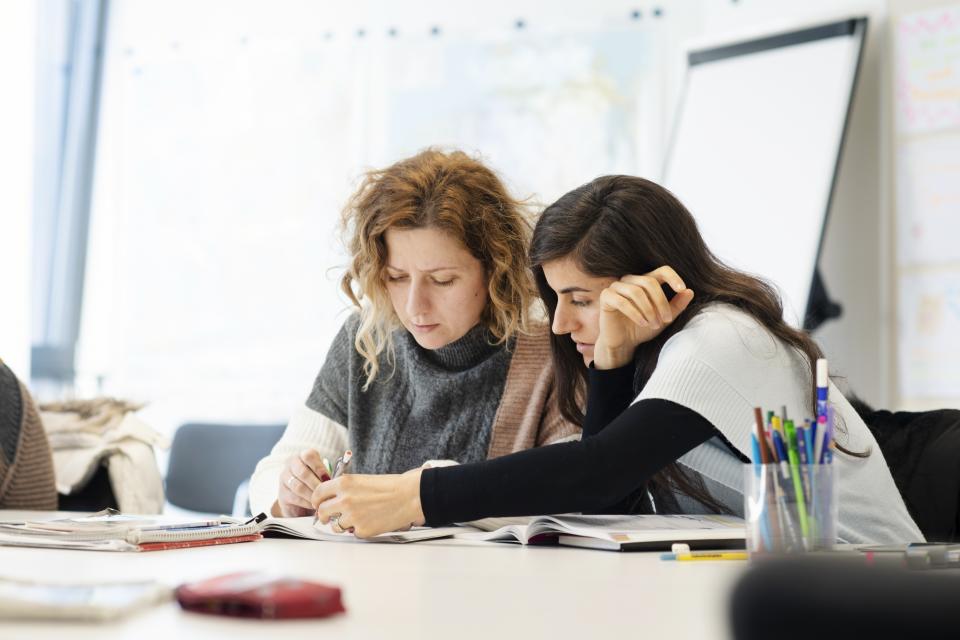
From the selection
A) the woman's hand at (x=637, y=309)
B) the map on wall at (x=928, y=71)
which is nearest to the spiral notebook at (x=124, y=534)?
the woman's hand at (x=637, y=309)

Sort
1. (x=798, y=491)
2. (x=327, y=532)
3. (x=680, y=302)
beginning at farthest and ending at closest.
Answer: (x=680, y=302)
(x=327, y=532)
(x=798, y=491)

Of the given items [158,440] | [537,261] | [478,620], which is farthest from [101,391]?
[478,620]

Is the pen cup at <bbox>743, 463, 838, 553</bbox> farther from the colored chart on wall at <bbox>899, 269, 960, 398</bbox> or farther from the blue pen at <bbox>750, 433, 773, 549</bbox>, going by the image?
the colored chart on wall at <bbox>899, 269, 960, 398</bbox>

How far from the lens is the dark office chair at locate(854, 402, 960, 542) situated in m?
1.36

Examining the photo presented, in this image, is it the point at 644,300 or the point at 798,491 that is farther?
the point at 644,300

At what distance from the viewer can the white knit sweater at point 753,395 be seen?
124 cm

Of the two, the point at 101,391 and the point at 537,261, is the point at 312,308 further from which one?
the point at 537,261

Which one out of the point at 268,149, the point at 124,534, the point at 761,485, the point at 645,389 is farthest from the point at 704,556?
the point at 268,149

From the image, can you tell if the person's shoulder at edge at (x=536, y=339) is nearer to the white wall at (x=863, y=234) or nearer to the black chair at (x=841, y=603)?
the black chair at (x=841, y=603)

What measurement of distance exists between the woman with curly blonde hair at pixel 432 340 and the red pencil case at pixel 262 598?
3.15 ft

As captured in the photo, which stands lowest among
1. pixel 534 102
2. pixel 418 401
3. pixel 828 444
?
pixel 418 401

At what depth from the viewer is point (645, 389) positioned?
1259 mm

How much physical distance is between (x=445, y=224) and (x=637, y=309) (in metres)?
0.46

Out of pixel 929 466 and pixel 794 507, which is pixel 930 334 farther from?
pixel 794 507
